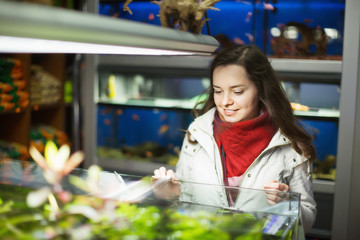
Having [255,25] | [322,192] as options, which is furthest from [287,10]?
[322,192]

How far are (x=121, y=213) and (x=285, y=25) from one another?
2.41 meters

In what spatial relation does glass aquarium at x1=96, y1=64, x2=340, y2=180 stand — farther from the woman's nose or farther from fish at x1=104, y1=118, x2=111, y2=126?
the woman's nose

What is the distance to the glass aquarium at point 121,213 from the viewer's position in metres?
0.97

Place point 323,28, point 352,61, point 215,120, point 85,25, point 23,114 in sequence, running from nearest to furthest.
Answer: point 85,25, point 215,120, point 352,61, point 323,28, point 23,114

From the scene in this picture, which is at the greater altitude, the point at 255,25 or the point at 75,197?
the point at 255,25

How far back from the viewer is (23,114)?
3363 mm

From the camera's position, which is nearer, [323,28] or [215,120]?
[215,120]

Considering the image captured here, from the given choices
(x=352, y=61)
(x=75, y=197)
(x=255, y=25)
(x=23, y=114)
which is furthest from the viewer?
(x=23, y=114)

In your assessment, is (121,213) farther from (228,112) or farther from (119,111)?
(119,111)

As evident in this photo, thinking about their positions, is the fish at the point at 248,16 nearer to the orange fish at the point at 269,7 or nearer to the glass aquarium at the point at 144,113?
the orange fish at the point at 269,7

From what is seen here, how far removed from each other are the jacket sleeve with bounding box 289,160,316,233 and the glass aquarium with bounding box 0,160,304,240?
0.59 meters

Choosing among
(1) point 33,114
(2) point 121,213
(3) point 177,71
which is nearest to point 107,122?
(3) point 177,71

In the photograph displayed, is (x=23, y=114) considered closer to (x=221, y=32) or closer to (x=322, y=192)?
(x=221, y=32)

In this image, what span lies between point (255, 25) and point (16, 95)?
80.5 inches
